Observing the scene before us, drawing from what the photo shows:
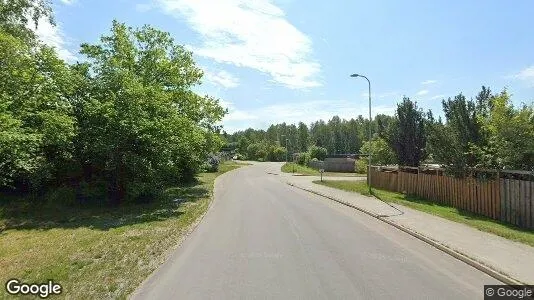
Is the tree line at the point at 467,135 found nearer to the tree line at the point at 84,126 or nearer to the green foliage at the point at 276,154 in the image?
the tree line at the point at 84,126

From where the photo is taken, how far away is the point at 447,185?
25.5 m

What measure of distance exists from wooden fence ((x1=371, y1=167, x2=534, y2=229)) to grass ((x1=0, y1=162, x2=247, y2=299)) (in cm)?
1416

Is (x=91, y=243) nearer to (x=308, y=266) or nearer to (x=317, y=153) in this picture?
(x=308, y=266)

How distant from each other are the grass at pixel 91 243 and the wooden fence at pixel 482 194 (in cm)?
1416

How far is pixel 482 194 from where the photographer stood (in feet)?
71.1

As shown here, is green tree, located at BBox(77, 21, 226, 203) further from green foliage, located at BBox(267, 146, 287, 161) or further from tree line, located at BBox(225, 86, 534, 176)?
green foliage, located at BBox(267, 146, 287, 161)

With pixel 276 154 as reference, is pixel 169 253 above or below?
below

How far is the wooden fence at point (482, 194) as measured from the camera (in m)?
18.6

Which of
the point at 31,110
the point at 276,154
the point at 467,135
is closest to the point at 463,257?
the point at 467,135

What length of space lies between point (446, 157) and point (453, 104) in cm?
386

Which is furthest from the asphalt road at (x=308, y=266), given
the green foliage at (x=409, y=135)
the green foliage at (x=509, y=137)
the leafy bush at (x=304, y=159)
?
the leafy bush at (x=304, y=159)

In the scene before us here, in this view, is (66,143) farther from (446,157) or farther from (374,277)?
(446,157)

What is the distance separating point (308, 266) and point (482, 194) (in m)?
14.9

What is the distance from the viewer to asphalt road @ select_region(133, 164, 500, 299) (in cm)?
859
